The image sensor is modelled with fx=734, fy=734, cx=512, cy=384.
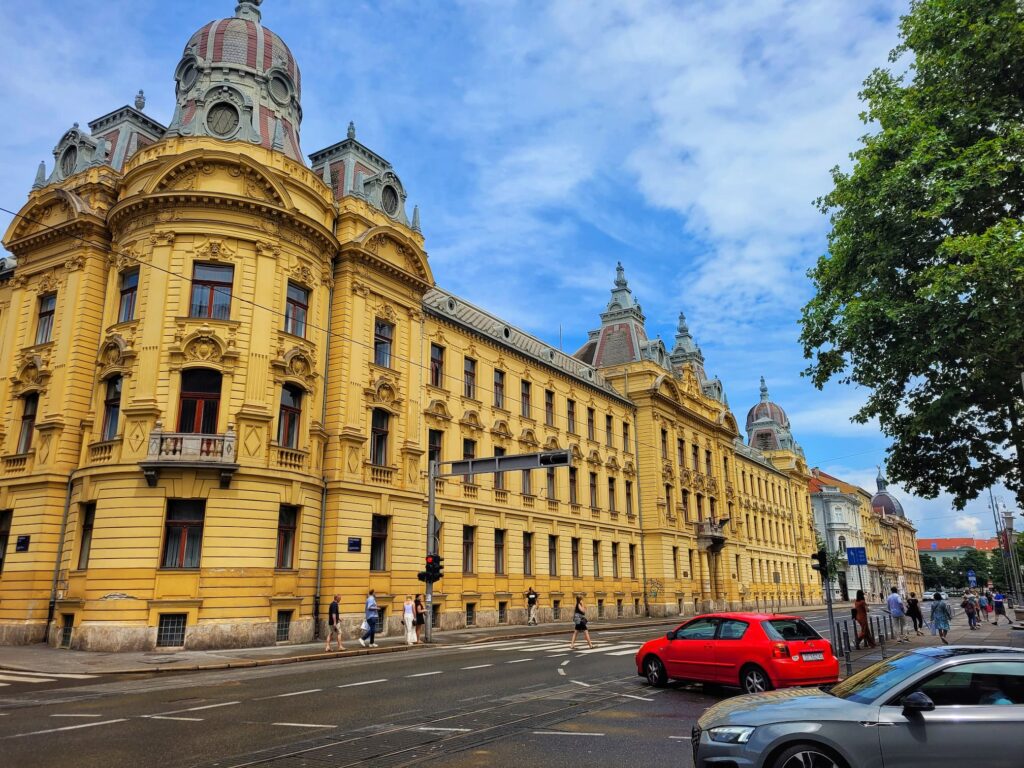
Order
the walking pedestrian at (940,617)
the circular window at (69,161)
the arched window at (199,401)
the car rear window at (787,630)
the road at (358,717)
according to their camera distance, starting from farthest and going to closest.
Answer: the circular window at (69,161), the walking pedestrian at (940,617), the arched window at (199,401), the car rear window at (787,630), the road at (358,717)

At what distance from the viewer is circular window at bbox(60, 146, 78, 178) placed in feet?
100

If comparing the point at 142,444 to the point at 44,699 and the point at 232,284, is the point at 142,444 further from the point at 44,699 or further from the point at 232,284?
the point at 44,699

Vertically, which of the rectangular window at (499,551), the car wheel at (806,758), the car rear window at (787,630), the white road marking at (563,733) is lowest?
the white road marking at (563,733)

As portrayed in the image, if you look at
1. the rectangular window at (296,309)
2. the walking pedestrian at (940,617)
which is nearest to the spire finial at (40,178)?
the rectangular window at (296,309)

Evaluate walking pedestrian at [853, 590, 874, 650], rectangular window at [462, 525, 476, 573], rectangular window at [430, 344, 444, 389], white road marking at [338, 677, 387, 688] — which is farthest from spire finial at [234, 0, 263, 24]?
walking pedestrian at [853, 590, 874, 650]

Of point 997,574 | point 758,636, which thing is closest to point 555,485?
point 758,636

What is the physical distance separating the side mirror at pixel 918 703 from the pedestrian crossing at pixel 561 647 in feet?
52.3

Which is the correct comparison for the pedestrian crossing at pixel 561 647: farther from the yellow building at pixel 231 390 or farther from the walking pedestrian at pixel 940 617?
the walking pedestrian at pixel 940 617

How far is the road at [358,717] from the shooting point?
872cm

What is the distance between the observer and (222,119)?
28.2 metres

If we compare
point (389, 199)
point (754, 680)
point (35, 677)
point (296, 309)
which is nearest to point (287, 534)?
point (296, 309)

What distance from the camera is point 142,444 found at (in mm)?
24047

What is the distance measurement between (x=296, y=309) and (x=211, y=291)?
3.22 meters

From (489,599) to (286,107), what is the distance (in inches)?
947
